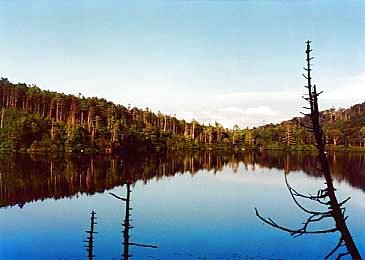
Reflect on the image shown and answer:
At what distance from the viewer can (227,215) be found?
1498 centimetres

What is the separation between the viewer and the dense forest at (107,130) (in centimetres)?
3962

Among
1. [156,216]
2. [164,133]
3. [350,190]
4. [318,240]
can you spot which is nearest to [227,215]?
[156,216]

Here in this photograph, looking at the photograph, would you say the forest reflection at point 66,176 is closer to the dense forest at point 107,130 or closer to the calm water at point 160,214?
the calm water at point 160,214

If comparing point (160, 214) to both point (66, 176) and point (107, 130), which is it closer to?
point (66, 176)

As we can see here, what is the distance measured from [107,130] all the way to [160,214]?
99.4 ft

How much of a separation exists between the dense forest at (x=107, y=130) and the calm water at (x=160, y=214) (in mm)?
11530

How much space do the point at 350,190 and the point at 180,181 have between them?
348 inches

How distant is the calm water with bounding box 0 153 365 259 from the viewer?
35.3 ft

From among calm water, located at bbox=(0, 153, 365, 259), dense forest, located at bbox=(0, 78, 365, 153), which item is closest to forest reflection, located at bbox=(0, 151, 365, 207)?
calm water, located at bbox=(0, 153, 365, 259)

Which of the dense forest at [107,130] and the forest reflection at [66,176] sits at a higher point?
the dense forest at [107,130]

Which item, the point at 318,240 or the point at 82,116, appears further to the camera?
the point at 82,116

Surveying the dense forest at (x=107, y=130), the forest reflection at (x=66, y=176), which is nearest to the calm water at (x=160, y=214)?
the forest reflection at (x=66, y=176)

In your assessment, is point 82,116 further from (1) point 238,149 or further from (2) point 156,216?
(2) point 156,216

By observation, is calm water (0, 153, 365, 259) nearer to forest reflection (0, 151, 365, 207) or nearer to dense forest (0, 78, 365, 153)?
forest reflection (0, 151, 365, 207)
